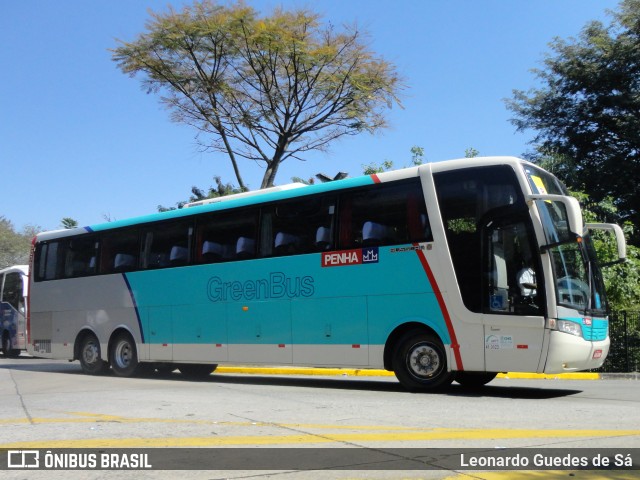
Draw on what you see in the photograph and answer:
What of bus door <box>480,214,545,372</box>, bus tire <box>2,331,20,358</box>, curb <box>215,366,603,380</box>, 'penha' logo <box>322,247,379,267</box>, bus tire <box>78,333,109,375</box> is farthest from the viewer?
bus tire <box>2,331,20,358</box>

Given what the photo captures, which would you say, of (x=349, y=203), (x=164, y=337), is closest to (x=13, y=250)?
(x=164, y=337)

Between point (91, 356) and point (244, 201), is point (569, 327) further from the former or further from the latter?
point (91, 356)

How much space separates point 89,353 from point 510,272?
451 inches

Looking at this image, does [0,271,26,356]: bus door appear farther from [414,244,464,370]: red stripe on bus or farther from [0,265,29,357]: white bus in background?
[414,244,464,370]: red stripe on bus

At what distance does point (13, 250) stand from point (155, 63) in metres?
56.9

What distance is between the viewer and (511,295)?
10.8m

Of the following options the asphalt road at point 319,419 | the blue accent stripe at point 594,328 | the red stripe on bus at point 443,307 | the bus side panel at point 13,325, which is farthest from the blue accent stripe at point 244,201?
the bus side panel at point 13,325

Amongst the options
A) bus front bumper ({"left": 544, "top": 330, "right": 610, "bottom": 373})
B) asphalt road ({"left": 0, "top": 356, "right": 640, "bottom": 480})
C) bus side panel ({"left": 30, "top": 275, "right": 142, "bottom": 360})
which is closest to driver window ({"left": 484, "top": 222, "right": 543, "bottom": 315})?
bus front bumper ({"left": 544, "top": 330, "right": 610, "bottom": 373})

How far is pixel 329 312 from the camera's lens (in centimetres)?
1291

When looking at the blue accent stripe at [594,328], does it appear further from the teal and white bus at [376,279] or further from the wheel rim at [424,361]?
the wheel rim at [424,361]

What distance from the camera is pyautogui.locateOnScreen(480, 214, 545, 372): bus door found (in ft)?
34.5

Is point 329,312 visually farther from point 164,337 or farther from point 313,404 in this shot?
point 164,337

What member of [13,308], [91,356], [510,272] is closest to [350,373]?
[91,356]

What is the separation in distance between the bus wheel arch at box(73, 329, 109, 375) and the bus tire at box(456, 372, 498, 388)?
9153mm
